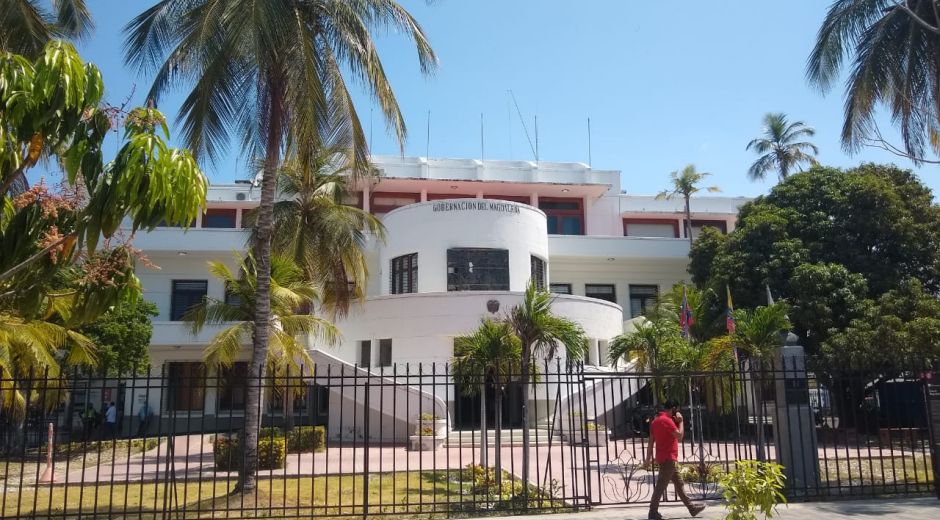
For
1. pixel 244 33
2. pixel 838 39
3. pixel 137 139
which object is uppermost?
pixel 838 39

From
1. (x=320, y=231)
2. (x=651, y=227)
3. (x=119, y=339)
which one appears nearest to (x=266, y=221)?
(x=320, y=231)

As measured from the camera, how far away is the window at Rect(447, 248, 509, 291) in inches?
1003

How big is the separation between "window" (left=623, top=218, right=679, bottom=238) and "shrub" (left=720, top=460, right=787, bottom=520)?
31154 mm

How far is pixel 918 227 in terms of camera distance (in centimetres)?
2322

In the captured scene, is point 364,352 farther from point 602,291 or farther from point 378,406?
point 602,291

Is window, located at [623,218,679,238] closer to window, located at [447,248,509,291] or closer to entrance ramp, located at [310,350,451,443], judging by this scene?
window, located at [447,248,509,291]

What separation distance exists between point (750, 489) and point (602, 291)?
89.3 feet

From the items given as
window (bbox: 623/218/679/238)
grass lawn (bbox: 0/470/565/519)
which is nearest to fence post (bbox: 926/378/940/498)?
grass lawn (bbox: 0/470/565/519)

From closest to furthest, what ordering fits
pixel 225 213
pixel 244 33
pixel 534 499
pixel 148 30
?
pixel 534 499 < pixel 244 33 < pixel 148 30 < pixel 225 213

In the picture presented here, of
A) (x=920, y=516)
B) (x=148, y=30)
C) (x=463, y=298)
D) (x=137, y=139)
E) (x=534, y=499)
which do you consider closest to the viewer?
(x=137, y=139)

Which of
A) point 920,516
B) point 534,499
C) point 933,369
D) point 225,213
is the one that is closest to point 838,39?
point 933,369

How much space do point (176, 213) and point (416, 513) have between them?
233 inches

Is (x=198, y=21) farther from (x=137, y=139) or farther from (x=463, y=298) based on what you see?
(x=463, y=298)

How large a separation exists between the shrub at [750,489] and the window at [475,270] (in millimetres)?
18698
